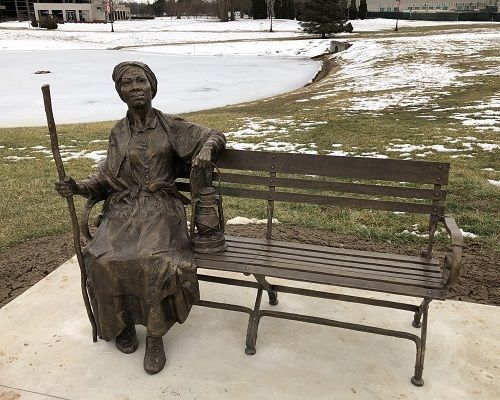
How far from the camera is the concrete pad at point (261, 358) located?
9.63 feet

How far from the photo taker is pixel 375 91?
49.6 ft

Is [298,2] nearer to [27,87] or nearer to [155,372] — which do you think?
[27,87]

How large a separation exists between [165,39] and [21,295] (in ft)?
162

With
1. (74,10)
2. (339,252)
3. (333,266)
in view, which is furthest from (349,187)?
(74,10)

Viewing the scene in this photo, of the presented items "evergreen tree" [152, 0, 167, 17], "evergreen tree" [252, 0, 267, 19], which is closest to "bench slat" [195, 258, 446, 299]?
"evergreen tree" [252, 0, 267, 19]

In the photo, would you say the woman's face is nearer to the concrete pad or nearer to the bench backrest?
the bench backrest

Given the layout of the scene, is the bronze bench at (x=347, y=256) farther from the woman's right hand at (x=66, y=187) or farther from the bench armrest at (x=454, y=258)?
the woman's right hand at (x=66, y=187)

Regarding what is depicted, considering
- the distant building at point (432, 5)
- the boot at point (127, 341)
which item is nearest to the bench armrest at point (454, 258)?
the boot at point (127, 341)

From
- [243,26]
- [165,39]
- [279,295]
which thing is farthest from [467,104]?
[243,26]

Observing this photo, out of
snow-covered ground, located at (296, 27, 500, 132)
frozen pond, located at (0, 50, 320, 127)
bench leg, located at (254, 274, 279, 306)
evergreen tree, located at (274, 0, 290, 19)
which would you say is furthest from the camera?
evergreen tree, located at (274, 0, 290, 19)

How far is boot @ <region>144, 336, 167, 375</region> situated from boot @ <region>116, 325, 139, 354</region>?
6.9 inches

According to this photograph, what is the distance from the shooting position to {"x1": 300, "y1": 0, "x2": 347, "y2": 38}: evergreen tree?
41284 mm

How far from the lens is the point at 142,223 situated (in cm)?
316

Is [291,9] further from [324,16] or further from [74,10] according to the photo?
[74,10]
